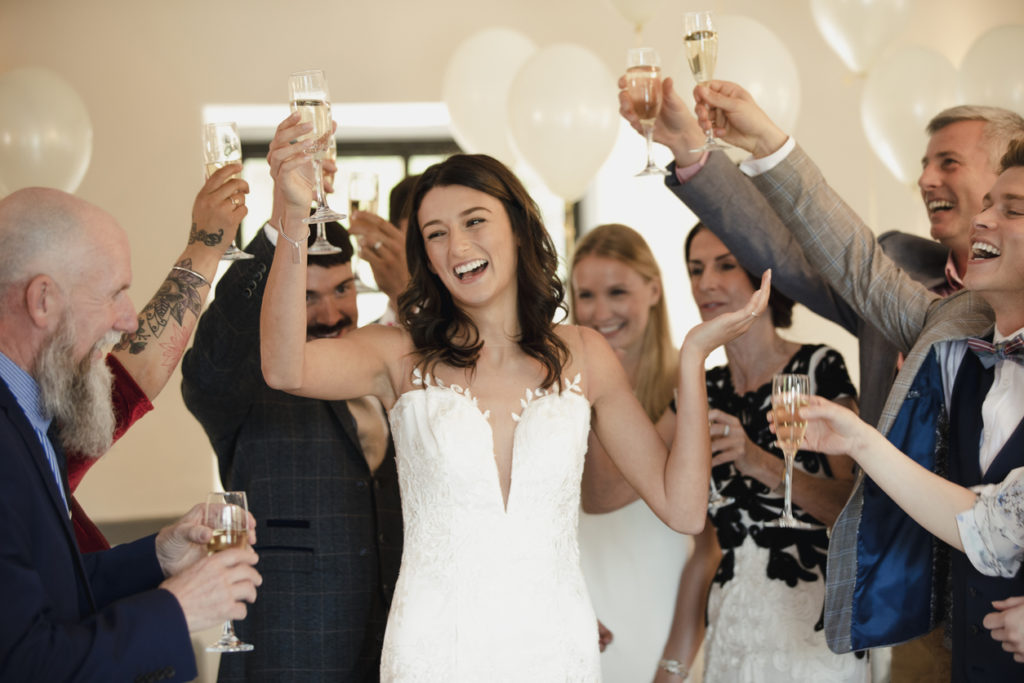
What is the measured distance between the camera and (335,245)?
2906 mm

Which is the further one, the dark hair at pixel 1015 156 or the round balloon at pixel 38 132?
the round balloon at pixel 38 132

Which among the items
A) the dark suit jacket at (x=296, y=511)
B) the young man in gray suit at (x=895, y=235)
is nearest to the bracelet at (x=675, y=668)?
the young man in gray suit at (x=895, y=235)

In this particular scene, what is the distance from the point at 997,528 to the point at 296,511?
5.24 feet

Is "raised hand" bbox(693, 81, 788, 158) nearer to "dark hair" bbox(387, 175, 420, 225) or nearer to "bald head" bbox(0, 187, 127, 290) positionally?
"dark hair" bbox(387, 175, 420, 225)

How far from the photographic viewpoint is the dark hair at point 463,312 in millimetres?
2416

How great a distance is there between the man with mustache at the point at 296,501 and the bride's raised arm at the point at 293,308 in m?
0.42

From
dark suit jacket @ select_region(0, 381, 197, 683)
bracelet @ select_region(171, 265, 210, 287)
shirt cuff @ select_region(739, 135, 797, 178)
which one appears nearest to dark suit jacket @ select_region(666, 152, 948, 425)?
shirt cuff @ select_region(739, 135, 797, 178)

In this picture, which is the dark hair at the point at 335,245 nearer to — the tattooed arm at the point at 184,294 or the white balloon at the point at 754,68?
the tattooed arm at the point at 184,294

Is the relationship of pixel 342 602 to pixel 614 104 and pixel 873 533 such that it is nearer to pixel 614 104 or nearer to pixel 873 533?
pixel 873 533

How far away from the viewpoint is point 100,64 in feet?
19.0

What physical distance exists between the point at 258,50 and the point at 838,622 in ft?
15.2

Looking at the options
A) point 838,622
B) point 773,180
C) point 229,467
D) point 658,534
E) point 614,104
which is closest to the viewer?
point 838,622

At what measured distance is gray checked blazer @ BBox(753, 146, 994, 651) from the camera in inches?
94.4

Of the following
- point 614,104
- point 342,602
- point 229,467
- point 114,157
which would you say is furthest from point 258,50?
point 342,602
